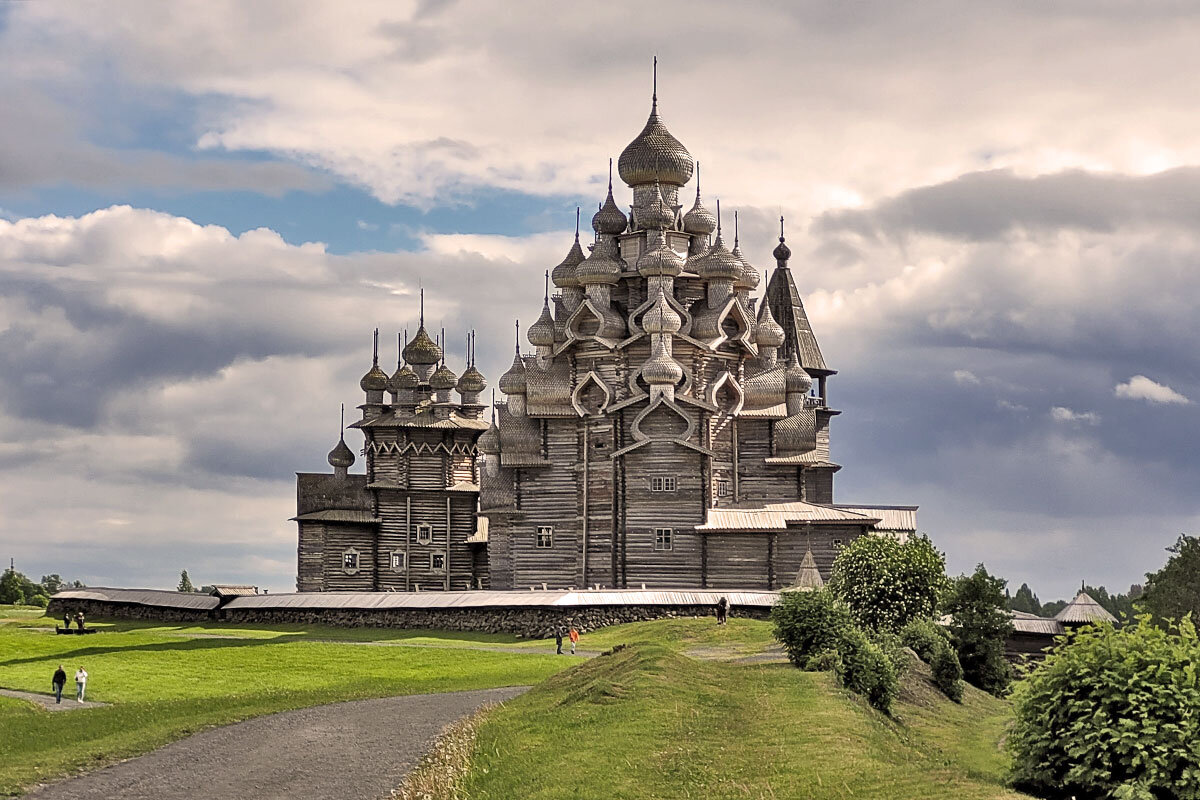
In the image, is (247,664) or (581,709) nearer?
(581,709)

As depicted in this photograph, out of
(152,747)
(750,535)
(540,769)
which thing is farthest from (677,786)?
(750,535)

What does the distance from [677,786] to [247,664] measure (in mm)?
27052

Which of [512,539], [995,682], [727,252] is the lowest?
[995,682]

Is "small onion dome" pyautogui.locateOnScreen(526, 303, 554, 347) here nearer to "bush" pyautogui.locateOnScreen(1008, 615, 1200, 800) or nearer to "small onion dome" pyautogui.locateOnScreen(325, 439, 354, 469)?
"small onion dome" pyautogui.locateOnScreen(325, 439, 354, 469)

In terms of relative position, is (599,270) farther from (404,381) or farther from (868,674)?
(868,674)

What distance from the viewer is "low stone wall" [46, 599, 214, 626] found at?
209ft

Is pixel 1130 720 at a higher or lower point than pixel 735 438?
lower

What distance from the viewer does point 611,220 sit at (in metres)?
68.4

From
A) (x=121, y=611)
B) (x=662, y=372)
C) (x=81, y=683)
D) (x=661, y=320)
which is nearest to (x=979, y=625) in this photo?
(x=662, y=372)

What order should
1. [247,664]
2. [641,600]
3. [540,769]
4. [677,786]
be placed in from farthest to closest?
[641,600], [247,664], [540,769], [677,786]

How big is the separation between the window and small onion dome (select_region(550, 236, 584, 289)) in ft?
40.1

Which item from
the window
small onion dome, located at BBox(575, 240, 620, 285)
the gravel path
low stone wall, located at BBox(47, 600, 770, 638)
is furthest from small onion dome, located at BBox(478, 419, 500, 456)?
the gravel path

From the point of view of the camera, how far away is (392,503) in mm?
74250

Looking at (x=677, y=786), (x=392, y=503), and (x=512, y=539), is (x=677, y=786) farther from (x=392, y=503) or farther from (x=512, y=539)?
(x=392, y=503)
